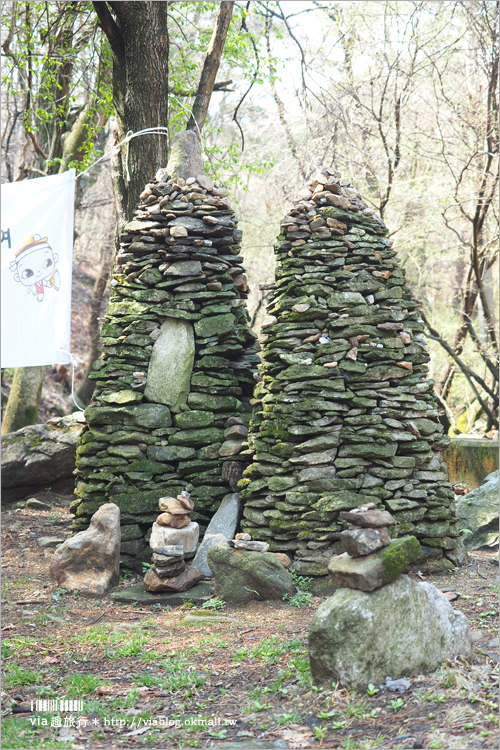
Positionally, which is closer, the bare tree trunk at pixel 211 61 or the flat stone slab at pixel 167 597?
the flat stone slab at pixel 167 597

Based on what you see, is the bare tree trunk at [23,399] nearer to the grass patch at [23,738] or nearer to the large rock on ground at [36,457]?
the large rock on ground at [36,457]

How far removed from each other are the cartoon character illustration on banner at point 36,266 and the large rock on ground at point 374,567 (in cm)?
235

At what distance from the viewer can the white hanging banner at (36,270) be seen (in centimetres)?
391

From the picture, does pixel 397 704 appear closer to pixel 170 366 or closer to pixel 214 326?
pixel 170 366

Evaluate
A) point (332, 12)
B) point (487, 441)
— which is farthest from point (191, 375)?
point (332, 12)

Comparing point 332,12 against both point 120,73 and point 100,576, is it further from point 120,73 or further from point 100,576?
point 100,576

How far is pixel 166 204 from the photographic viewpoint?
6.47 meters

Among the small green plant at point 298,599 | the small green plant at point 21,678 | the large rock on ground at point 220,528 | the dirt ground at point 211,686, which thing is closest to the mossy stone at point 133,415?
the large rock on ground at point 220,528

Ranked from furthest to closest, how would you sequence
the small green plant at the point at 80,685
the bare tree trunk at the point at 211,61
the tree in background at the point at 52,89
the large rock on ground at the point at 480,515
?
1. the tree in background at the point at 52,89
2. the bare tree trunk at the point at 211,61
3. the large rock on ground at the point at 480,515
4. the small green plant at the point at 80,685

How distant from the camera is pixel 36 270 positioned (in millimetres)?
4016

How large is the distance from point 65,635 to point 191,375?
255 centimetres

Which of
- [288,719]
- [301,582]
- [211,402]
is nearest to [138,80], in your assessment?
[211,402]


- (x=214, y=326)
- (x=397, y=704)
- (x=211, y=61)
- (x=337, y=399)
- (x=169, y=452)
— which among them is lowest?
(x=397, y=704)

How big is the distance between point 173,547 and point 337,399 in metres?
1.79
